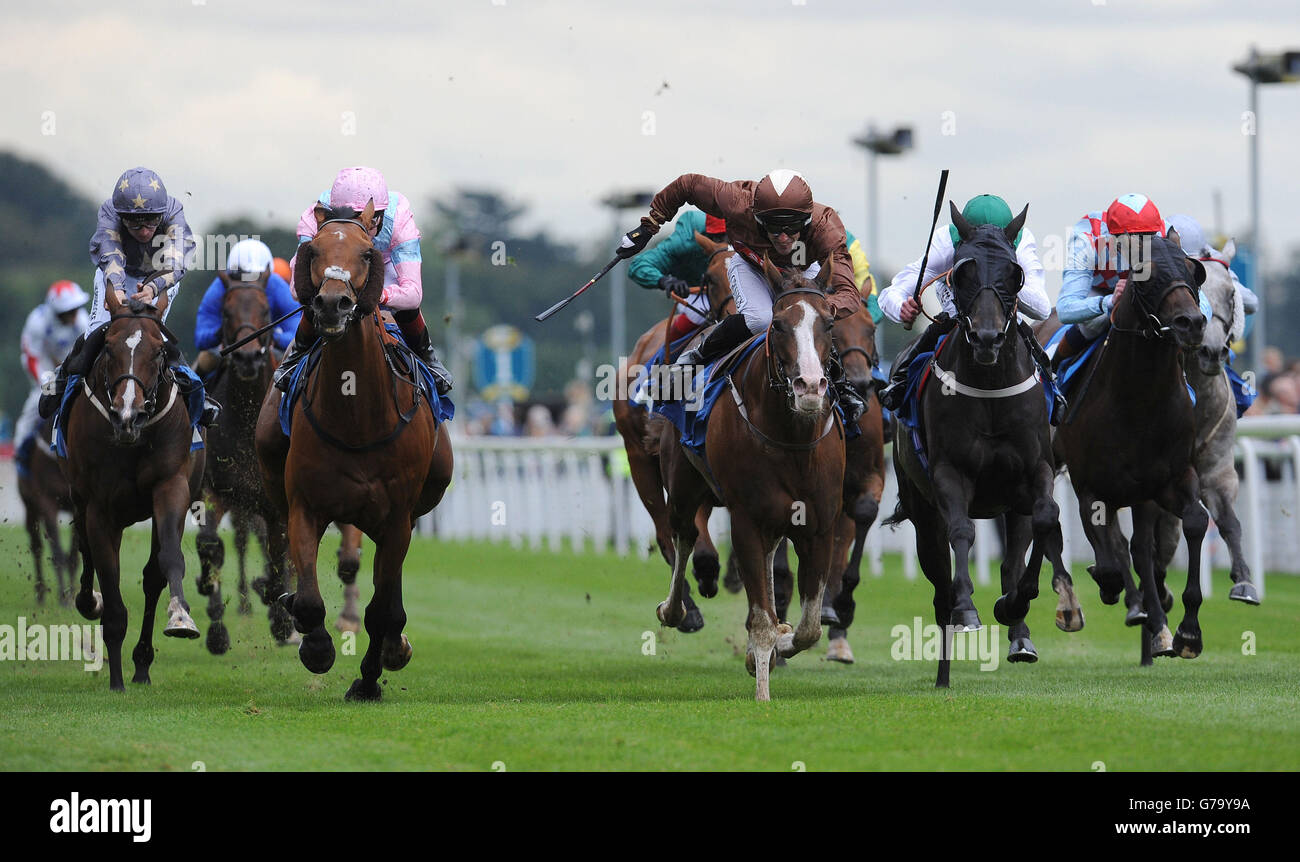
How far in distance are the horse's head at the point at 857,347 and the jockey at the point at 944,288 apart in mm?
143

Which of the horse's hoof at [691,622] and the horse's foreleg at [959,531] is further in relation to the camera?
the horse's hoof at [691,622]

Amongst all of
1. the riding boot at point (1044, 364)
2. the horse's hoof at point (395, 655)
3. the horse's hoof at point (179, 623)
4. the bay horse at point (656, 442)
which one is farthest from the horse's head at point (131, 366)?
the riding boot at point (1044, 364)

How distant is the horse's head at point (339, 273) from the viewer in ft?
25.8

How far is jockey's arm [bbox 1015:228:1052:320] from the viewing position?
909 cm

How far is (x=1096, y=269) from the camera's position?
1004cm

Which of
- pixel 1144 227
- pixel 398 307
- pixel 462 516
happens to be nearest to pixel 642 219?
Result: pixel 398 307

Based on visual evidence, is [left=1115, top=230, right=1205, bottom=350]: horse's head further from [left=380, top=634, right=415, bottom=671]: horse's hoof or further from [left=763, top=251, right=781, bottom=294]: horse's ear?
[left=380, top=634, right=415, bottom=671]: horse's hoof

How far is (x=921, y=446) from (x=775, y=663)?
1.90m

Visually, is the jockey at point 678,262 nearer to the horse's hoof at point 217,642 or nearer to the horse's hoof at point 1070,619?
the horse's hoof at point 1070,619

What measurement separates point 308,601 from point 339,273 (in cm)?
152

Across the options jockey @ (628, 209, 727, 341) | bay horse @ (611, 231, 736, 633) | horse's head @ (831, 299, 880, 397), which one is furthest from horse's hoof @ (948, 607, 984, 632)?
jockey @ (628, 209, 727, 341)

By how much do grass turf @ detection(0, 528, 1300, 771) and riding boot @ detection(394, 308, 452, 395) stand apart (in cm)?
156

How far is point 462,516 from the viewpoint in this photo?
26.2 meters

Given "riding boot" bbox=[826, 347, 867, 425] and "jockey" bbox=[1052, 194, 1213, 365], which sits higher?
"jockey" bbox=[1052, 194, 1213, 365]
